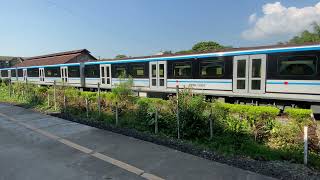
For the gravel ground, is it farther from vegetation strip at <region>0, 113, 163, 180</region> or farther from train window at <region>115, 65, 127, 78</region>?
train window at <region>115, 65, 127, 78</region>

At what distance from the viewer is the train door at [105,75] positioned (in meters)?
22.8

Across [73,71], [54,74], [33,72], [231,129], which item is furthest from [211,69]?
[33,72]

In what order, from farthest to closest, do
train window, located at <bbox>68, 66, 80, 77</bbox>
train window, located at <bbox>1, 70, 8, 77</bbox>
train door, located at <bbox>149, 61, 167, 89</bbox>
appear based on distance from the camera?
train window, located at <bbox>1, 70, 8, 77</bbox> < train window, located at <bbox>68, 66, 80, 77</bbox> < train door, located at <bbox>149, 61, 167, 89</bbox>

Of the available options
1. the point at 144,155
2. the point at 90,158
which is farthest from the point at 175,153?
the point at 90,158

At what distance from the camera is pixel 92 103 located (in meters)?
12.8

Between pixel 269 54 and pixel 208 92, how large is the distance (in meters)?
4.06

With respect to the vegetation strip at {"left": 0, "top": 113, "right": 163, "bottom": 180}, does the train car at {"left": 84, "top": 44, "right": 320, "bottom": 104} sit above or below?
above

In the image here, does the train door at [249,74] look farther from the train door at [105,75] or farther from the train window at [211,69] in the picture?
the train door at [105,75]

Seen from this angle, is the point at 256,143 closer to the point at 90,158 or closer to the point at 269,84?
the point at 90,158

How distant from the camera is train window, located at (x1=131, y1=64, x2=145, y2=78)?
19467 millimetres

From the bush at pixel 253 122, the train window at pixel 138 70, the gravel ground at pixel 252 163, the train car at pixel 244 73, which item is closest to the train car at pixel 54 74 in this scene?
the train window at pixel 138 70

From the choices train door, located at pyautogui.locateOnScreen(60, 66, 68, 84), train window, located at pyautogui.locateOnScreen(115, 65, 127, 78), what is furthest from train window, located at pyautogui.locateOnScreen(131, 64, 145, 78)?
train door, located at pyautogui.locateOnScreen(60, 66, 68, 84)

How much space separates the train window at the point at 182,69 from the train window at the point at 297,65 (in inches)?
216

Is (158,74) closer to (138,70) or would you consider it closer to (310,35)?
(138,70)
